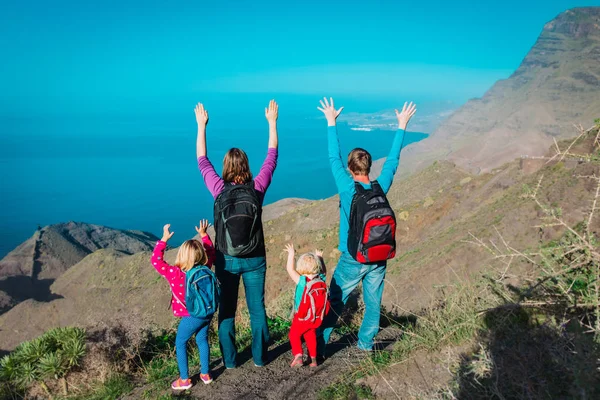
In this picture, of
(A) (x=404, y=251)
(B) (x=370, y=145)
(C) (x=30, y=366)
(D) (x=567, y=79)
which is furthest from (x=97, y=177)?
(C) (x=30, y=366)

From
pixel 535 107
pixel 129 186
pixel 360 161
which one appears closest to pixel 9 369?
pixel 360 161

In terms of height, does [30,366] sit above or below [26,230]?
above

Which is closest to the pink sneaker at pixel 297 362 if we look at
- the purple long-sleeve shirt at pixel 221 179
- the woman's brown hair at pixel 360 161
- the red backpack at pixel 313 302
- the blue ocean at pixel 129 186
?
the red backpack at pixel 313 302

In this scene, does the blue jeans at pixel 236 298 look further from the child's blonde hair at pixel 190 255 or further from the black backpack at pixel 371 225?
the black backpack at pixel 371 225

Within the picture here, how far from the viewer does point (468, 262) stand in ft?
50.5

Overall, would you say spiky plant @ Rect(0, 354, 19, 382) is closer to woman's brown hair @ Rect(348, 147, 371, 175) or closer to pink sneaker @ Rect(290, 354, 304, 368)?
pink sneaker @ Rect(290, 354, 304, 368)

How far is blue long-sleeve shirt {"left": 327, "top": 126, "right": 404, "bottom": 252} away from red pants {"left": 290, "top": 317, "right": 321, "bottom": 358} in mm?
781

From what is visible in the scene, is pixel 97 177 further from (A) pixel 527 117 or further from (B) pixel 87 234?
(A) pixel 527 117

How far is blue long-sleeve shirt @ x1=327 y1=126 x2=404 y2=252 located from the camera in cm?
415

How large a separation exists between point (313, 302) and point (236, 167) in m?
1.41

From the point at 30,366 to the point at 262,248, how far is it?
2.65 meters

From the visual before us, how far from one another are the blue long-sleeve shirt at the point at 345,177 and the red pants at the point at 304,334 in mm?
781

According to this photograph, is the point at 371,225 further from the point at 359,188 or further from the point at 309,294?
the point at 309,294

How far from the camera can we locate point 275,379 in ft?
14.0
